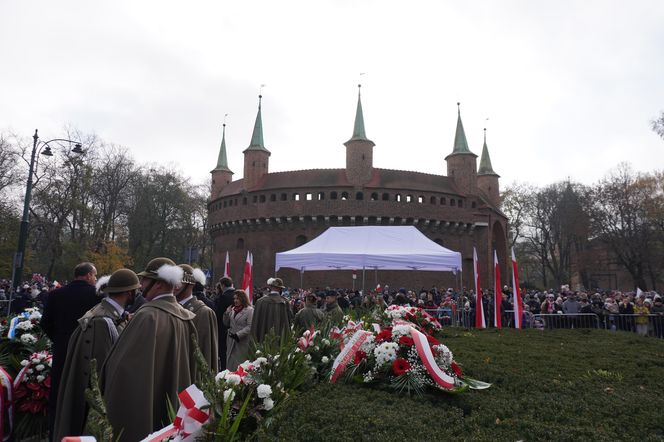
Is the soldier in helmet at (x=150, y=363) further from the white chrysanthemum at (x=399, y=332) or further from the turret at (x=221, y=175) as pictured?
the turret at (x=221, y=175)

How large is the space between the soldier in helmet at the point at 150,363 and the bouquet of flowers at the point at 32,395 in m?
2.88

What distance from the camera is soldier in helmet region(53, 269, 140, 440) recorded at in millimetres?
4371

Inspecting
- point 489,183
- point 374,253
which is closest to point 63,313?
point 374,253

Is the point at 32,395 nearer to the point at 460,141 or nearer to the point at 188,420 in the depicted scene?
the point at 188,420

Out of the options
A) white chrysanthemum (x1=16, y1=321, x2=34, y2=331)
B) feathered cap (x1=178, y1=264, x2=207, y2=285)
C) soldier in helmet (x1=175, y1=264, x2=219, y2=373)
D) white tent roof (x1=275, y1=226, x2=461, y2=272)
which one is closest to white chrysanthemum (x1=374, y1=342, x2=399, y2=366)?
soldier in helmet (x1=175, y1=264, x2=219, y2=373)

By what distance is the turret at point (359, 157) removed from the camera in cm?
4025

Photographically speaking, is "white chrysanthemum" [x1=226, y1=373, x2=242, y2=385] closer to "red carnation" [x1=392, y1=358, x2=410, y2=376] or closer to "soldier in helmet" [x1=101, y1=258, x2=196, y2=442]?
"soldier in helmet" [x1=101, y1=258, x2=196, y2=442]

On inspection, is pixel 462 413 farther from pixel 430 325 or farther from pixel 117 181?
pixel 117 181

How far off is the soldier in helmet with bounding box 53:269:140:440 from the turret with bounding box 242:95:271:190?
38.3m

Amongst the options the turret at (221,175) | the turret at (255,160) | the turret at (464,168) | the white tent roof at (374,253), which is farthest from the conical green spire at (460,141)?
the white tent roof at (374,253)

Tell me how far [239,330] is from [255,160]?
1446 inches

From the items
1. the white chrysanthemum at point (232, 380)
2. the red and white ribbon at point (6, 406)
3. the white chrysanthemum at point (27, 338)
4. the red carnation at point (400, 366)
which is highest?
the white chrysanthemum at point (232, 380)

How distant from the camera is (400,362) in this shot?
5.42 meters

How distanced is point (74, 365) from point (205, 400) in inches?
81.8
